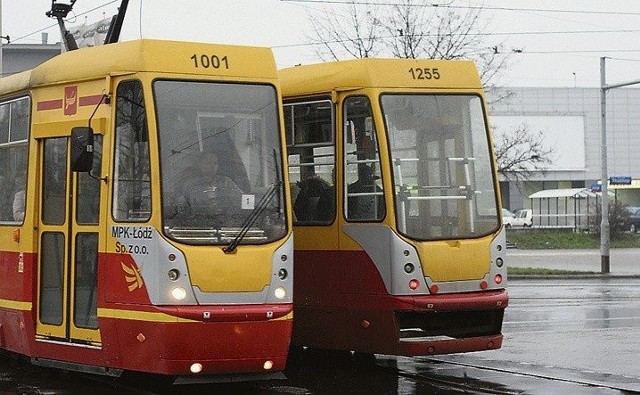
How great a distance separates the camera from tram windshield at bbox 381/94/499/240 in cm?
1406

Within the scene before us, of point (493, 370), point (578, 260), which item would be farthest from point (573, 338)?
point (578, 260)

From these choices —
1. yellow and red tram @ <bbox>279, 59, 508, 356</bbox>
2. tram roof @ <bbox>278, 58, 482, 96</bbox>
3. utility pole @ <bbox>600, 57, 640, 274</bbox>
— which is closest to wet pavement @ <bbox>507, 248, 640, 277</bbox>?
utility pole @ <bbox>600, 57, 640, 274</bbox>

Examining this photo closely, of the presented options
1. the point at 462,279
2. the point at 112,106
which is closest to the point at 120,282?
the point at 112,106

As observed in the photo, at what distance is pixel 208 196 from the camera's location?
1196 centimetres

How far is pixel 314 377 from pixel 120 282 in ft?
10.6

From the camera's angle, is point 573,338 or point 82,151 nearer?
point 82,151

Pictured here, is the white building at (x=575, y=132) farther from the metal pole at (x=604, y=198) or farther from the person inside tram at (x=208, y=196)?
the person inside tram at (x=208, y=196)

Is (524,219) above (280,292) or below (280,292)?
below

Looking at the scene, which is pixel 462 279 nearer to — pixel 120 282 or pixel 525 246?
pixel 120 282

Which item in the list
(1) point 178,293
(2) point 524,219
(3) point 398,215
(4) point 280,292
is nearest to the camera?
(1) point 178,293

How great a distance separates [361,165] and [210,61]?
270 cm

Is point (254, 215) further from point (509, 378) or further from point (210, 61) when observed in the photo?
point (509, 378)

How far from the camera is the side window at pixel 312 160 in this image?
48.3ft

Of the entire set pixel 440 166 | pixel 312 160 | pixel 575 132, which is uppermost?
pixel 575 132
